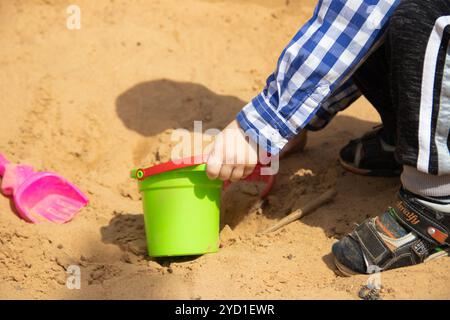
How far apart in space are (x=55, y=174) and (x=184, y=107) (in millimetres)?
603

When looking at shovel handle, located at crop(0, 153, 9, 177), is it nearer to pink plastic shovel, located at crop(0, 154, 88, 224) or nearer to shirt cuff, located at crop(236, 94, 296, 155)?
pink plastic shovel, located at crop(0, 154, 88, 224)

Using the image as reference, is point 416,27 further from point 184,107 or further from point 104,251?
point 184,107

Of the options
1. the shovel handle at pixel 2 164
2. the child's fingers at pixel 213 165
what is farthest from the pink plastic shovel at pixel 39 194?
the child's fingers at pixel 213 165

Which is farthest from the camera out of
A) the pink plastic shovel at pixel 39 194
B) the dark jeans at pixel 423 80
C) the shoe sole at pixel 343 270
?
the pink plastic shovel at pixel 39 194

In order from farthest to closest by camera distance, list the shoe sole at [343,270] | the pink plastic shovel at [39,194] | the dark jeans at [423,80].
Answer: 1. the pink plastic shovel at [39,194]
2. the shoe sole at [343,270]
3. the dark jeans at [423,80]

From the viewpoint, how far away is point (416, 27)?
1.40m

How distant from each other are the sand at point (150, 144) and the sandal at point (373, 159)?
34mm

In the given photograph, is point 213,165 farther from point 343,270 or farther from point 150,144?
point 150,144

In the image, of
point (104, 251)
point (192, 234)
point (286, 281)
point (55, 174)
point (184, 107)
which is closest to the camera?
point (286, 281)

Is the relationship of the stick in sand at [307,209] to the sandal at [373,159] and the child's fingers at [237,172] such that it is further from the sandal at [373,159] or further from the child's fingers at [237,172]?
the child's fingers at [237,172]

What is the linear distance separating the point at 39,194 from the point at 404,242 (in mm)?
1046

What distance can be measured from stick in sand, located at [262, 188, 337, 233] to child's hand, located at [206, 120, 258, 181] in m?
0.29

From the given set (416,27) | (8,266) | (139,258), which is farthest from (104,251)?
(416,27)

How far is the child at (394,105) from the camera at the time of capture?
1.40m
